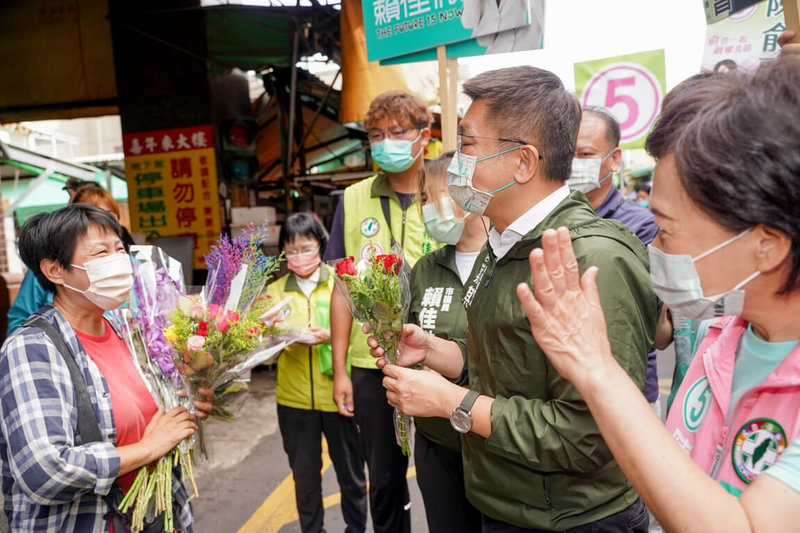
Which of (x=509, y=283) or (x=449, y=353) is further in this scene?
(x=449, y=353)

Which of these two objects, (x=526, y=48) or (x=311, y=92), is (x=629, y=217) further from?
(x=311, y=92)

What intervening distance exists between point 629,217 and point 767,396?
2.10 meters

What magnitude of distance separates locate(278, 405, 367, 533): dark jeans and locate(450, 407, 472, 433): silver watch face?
6.22 ft

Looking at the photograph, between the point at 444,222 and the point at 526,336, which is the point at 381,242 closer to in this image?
the point at 444,222

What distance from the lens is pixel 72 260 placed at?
2082 mm

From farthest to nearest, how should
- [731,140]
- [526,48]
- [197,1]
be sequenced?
1. [197,1]
2. [526,48]
3. [731,140]

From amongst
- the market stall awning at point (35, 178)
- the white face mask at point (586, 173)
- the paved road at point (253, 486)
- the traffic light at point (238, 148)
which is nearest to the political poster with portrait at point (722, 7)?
the white face mask at point (586, 173)

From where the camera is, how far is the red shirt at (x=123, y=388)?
2053mm

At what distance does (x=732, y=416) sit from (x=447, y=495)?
1438 mm

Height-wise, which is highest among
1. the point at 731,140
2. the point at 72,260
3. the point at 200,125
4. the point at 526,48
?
the point at 200,125

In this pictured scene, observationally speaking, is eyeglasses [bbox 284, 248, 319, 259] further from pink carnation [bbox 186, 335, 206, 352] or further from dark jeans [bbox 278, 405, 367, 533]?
pink carnation [bbox 186, 335, 206, 352]

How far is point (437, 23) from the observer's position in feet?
9.92

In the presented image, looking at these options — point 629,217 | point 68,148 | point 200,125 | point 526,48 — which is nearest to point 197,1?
point 200,125

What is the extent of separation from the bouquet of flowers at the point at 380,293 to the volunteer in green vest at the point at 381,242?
70 cm
